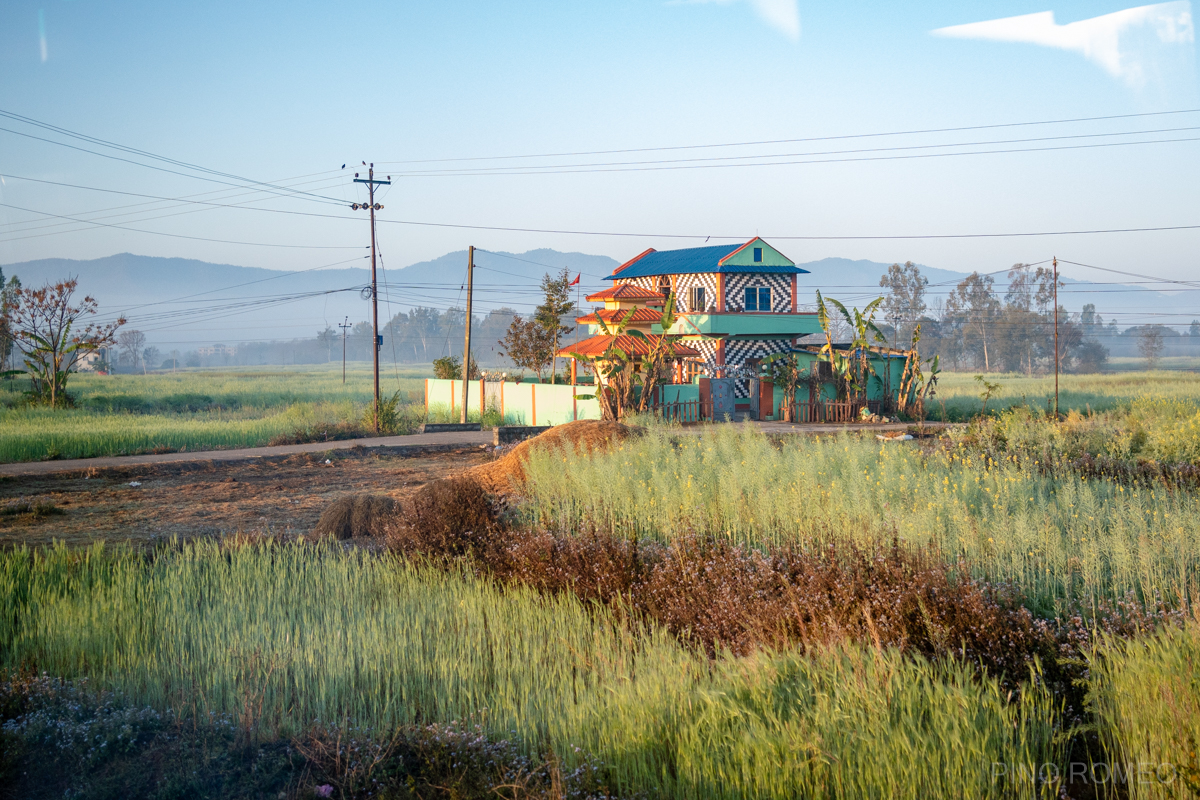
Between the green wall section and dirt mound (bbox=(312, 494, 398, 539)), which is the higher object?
the green wall section

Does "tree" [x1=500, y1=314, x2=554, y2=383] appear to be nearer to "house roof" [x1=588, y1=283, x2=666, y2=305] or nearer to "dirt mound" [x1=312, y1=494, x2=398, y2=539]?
"house roof" [x1=588, y1=283, x2=666, y2=305]

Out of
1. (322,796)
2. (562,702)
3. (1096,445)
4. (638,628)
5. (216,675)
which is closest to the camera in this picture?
(322,796)

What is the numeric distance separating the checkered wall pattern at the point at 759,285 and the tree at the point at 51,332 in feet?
84.9

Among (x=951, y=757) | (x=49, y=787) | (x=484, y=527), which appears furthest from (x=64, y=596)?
(x=951, y=757)

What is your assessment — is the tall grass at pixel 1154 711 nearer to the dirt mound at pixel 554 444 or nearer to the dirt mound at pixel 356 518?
the dirt mound at pixel 356 518

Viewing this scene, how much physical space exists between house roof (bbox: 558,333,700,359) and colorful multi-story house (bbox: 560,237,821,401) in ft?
0.32

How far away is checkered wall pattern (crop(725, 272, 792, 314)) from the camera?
3547 cm

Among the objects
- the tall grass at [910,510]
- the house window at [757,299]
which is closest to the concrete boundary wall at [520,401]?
the house window at [757,299]

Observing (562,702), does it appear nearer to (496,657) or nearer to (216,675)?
(496,657)

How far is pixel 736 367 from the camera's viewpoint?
34625 millimetres

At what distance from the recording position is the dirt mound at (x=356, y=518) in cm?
1093

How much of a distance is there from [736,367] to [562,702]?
3049 cm

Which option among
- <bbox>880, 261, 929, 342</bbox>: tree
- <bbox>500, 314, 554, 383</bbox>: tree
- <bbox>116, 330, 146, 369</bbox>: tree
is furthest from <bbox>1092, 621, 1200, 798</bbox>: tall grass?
<bbox>116, 330, 146, 369</bbox>: tree

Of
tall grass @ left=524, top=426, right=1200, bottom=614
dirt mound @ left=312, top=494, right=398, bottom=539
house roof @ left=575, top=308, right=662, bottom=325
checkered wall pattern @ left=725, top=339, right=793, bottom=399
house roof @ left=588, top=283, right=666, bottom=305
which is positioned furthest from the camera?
house roof @ left=588, top=283, right=666, bottom=305
